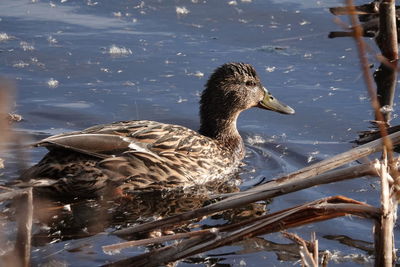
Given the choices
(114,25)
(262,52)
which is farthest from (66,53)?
(262,52)

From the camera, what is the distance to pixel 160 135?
7637 mm

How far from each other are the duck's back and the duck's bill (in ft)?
2.93

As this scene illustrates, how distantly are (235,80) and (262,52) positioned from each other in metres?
1.69

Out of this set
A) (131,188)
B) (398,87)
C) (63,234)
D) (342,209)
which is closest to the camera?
(342,209)

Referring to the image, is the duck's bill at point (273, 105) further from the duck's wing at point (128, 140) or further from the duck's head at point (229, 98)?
the duck's wing at point (128, 140)

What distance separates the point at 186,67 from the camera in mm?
9781

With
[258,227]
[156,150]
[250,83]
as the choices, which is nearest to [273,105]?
[250,83]

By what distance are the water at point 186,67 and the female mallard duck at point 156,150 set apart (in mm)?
328

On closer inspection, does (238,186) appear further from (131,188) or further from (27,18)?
(27,18)

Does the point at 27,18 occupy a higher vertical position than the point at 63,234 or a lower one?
higher

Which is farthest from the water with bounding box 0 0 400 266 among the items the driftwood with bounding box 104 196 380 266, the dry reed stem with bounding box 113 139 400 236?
the driftwood with bounding box 104 196 380 266

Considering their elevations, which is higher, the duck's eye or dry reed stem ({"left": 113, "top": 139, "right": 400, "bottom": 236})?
dry reed stem ({"left": 113, "top": 139, "right": 400, "bottom": 236})

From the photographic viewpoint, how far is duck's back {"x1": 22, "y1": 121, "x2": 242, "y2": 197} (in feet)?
23.2

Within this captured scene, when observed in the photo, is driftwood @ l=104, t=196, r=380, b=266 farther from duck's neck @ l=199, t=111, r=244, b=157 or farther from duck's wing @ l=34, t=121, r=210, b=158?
duck's neck @ l=199, t=111, r=244, b=157
